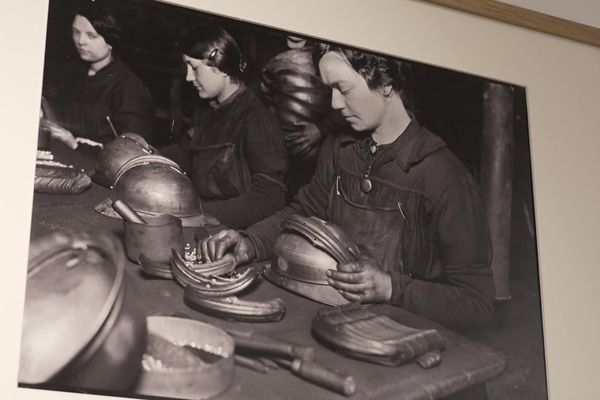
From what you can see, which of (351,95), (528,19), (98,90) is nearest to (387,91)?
(351,95)

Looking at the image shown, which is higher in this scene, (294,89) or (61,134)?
(294,89)

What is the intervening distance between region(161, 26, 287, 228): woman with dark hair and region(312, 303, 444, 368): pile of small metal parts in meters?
0.35

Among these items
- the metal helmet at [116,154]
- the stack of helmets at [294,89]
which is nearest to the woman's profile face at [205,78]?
the stack of helmets at [294,89]

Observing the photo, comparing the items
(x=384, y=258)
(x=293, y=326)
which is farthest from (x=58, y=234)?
(x=384, y=258)

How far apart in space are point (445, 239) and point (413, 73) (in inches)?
20.7

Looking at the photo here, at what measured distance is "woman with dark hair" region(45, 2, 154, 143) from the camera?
270cm

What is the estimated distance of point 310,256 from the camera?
2834 millimetres

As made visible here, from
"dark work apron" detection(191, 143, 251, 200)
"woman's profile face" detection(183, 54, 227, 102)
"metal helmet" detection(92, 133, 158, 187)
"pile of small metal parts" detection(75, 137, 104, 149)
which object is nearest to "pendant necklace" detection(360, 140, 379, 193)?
"dark work apron" detection(191, 143, 251, 200)

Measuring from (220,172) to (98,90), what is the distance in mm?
391

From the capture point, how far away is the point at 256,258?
9.16 ft

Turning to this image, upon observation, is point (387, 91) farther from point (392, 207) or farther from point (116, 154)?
point (116, 154)

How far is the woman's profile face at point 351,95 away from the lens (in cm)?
303

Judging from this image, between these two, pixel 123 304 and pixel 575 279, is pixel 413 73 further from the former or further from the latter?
pixel 123 304

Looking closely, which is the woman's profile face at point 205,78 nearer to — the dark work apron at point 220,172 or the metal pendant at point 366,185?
the dark work apron at point 220,172
